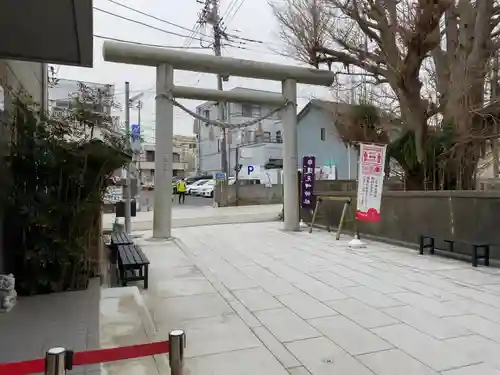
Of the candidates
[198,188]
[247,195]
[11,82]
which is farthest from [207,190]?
[11,82]

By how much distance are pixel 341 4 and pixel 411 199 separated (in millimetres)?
5062

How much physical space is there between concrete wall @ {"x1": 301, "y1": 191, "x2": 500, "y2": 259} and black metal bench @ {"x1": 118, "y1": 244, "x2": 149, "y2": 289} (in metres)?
5.39

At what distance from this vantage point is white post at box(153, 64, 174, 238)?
9578 mm

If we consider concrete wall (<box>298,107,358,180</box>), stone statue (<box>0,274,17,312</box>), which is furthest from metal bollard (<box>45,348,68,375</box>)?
concrete wall (<box>298,107,358,180</box>)

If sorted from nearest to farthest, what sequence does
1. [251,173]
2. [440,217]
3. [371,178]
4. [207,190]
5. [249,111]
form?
[440,217]
[371,178]
[251,173]
[207,190]
[249,111]

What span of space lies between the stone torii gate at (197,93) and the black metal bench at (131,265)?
374 cm

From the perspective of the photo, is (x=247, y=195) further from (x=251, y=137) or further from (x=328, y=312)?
(x=328, y=312)

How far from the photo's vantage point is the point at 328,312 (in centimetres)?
438

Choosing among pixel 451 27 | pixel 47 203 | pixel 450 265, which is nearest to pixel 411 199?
pixel 450 265

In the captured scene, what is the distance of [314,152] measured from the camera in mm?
27672

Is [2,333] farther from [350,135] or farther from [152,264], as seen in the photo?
[350,135]

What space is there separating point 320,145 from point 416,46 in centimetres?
1851

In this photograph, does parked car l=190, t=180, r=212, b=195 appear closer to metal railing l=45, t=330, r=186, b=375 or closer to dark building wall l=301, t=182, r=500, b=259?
dark building wall l=301, t=182, r=500, b=259

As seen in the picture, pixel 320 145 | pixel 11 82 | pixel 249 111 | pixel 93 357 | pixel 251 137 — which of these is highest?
pixel 249 111
